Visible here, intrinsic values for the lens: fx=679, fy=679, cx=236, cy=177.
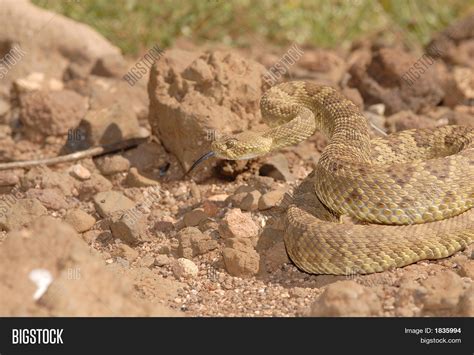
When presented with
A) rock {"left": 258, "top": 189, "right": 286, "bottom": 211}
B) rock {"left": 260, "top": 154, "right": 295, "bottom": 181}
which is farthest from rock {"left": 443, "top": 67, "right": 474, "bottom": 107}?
rock {"left": 258, "top": 189, "right": 286, "bottom": 211}

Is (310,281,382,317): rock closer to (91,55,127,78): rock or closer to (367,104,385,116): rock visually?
(367,104,385,116): rock

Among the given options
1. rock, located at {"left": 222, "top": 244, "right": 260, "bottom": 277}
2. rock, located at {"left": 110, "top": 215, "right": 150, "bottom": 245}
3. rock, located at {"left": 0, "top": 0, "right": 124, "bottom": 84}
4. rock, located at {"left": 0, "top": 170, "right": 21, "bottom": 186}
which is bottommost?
rock, located at {"left": 222, "top": 244, "right": 260, "bottom": 277}

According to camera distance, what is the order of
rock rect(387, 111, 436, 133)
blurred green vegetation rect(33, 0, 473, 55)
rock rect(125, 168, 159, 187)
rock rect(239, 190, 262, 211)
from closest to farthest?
1. rock rect(239, 190, 262, 211)
2. rock rect(125, 168, 159, 187)
3. rock rect(387, 111, 436, 133)
4. blurred green vegetation rect(33, 0, 473, 55)

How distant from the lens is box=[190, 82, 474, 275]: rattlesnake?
6.75 metres

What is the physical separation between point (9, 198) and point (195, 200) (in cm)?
245

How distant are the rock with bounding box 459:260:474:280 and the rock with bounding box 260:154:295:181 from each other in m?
2.71

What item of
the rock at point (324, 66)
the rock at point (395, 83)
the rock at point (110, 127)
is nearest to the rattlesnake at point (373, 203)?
the rock at point (110, 127)

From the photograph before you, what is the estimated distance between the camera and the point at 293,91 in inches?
376

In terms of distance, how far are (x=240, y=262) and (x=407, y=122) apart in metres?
4.08

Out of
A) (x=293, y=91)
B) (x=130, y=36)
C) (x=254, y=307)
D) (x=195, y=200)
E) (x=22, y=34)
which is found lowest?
(x=254, y=307)

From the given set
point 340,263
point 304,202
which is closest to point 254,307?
point 340,263

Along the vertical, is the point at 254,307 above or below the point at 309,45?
below

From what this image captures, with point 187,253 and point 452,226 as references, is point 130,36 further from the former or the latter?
point 452,226

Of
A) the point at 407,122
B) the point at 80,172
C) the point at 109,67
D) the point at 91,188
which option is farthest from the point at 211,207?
the point at 109,67
